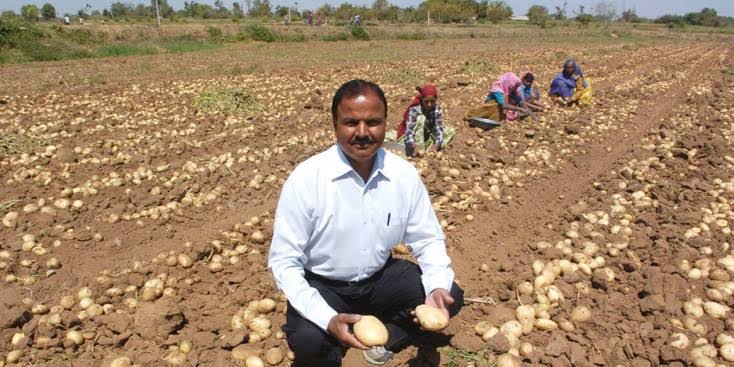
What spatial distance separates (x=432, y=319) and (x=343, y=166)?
78 cm

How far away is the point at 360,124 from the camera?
2.13 metres

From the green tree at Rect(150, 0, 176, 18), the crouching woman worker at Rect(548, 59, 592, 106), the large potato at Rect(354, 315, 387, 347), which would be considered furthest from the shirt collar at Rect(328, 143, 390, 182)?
the green tree at Rect(150, 0, 176, 18)

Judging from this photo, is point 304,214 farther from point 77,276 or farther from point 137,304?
point 77,276

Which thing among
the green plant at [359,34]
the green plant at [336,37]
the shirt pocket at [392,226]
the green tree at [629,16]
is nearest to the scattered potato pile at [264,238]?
the shirt pocket at [392,226]

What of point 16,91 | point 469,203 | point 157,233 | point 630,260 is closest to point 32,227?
point 157,233

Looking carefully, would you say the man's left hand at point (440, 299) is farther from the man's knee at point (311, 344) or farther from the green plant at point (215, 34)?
the green plant at point (215, 34)

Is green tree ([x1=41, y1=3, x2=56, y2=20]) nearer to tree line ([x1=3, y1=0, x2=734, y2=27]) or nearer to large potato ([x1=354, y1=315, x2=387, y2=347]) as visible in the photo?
tree line ([x1=3, y1=0, x2=734, y2=27])

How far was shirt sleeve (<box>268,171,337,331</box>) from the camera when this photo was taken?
2.11 meters

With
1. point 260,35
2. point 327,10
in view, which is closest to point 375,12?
point 327,10

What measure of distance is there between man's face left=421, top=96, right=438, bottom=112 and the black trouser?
3.52m

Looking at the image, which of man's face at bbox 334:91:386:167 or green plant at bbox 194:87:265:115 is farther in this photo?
green plant at bbox 194:87:265:115

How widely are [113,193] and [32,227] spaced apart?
0.76 m

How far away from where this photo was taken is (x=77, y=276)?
11.4 ft

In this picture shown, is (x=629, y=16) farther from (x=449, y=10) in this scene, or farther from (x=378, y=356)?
(x=378, y=356)
